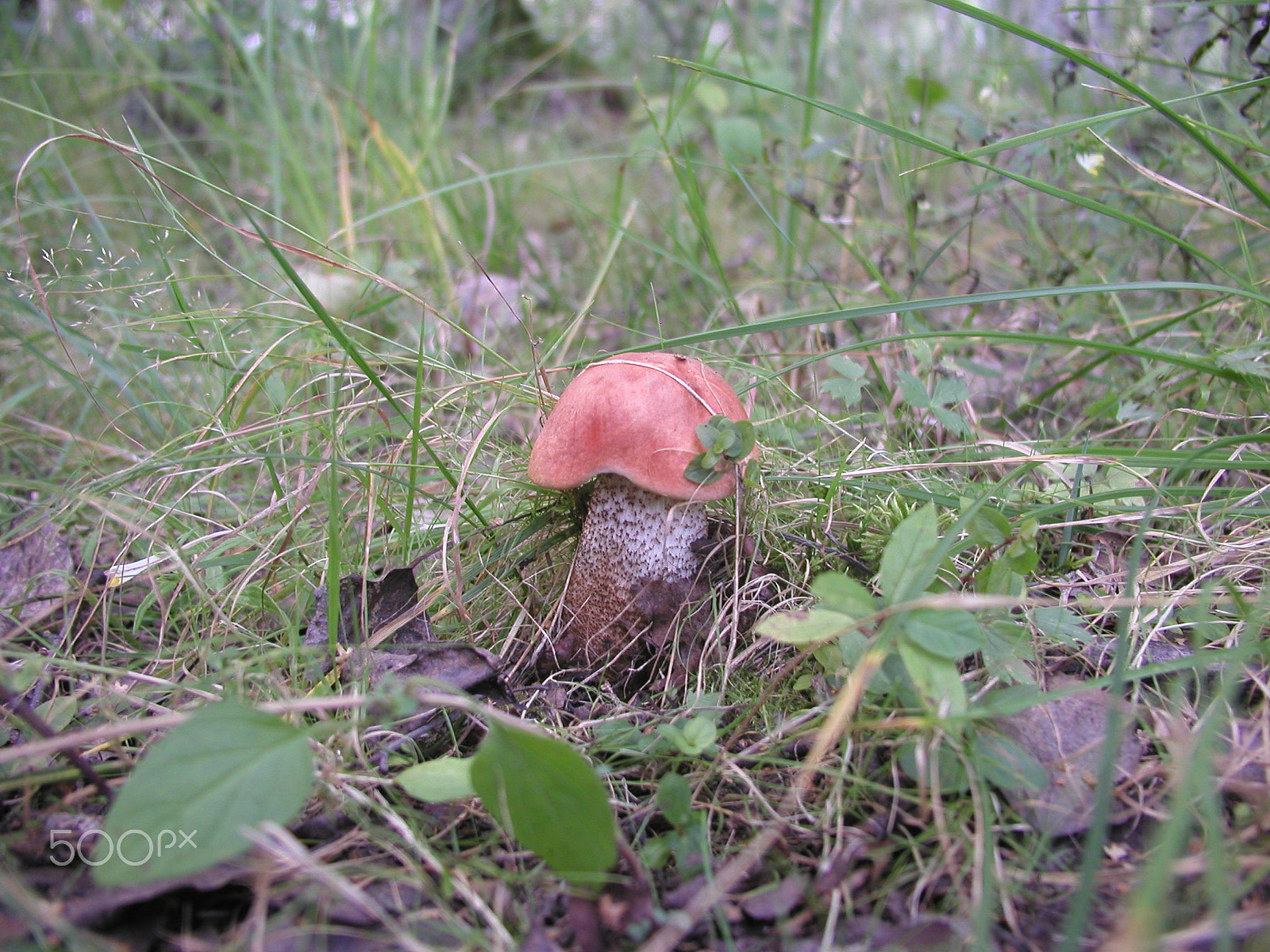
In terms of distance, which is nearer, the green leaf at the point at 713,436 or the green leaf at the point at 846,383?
the green leaf at the point at 713,436

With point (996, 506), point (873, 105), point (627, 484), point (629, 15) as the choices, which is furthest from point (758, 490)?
point (629, 15)

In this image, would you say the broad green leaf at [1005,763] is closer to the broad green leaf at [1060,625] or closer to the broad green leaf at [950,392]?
the broad green leaf at [1060,625]

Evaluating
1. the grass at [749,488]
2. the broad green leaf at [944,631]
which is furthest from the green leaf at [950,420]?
the broad green leaf at [944,631]

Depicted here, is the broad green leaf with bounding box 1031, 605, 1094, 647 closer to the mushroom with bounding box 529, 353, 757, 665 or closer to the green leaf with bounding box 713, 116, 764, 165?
the mushroom with bounding box 529, 353, 757, 665

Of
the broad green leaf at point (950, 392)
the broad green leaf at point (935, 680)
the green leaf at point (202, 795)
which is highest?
the broad green leaf at point (950, 392)

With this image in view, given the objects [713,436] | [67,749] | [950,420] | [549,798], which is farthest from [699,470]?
[67,749]

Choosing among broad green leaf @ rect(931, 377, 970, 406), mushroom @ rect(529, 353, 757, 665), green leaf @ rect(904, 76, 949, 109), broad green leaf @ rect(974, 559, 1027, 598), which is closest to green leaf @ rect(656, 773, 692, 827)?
mushroom @ rect(529, 353, 757, 665)
